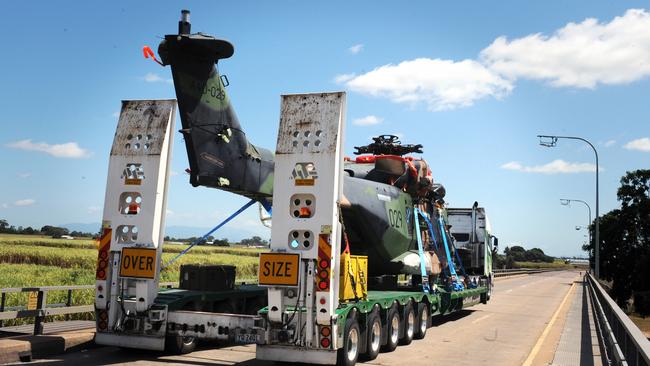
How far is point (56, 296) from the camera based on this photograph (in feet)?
54.0

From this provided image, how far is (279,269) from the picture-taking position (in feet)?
28.0

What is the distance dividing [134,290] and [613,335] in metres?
7.90

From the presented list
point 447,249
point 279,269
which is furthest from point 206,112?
point 447,249

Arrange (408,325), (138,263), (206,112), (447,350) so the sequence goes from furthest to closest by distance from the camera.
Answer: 1. (408,325)
2. (447,350)
3. (206,112)
4. (138,263)

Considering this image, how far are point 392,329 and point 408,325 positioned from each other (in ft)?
3.83

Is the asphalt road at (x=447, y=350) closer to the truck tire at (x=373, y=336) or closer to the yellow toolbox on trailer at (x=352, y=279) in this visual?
the truck tire at (x=373, y=336)

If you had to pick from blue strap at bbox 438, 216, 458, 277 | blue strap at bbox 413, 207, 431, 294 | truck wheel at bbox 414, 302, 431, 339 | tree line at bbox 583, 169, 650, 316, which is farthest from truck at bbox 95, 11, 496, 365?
tree line at bbox 583, 169, 650, 316

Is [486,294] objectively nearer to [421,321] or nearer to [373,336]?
[421,321]

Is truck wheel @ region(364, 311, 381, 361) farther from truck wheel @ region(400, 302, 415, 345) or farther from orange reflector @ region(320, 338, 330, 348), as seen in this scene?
orange reflector @ region(320, 338, 330, 348)

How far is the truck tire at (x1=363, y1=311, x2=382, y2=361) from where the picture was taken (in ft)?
33.8

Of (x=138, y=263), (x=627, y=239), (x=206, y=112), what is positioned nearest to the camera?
(x=138, y=263)

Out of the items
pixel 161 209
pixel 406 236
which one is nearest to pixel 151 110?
pixel 161 209

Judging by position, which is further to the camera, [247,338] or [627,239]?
[627,239]

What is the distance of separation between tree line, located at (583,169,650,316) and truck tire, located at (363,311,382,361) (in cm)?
5002
